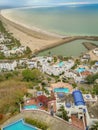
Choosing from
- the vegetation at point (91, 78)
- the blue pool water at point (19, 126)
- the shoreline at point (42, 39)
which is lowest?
the vegetation at point (91, 78)

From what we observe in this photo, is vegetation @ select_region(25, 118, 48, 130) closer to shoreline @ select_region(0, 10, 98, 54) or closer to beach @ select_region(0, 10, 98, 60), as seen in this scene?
shoreline @ select_region(0, 10, 98, 54)

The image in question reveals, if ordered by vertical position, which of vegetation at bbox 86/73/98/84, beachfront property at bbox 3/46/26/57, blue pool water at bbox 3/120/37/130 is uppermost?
beachfront property at bbox 3/46/26/57

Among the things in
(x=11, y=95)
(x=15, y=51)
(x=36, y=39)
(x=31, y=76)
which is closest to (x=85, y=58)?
(x=15, y=51)

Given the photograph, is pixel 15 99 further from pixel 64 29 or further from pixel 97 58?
pixel 64 29

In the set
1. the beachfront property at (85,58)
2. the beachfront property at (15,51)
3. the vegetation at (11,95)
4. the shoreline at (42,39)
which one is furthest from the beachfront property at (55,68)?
the shoreline at (42,39)

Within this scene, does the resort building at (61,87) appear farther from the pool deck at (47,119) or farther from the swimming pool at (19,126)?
the swimming pool at (19,126)

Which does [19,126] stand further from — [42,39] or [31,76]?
[42,39]

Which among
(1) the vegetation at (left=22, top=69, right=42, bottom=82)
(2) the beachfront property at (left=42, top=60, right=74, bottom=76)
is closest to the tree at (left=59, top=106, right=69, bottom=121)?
(1) the vegetation at (left=22, top=69, right=42, bottom=82)

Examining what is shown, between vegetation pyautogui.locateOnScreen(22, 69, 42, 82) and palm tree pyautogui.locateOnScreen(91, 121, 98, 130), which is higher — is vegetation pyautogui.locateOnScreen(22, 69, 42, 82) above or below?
above

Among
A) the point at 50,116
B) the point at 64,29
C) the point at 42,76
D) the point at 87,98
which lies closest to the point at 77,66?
the point at 42,76
